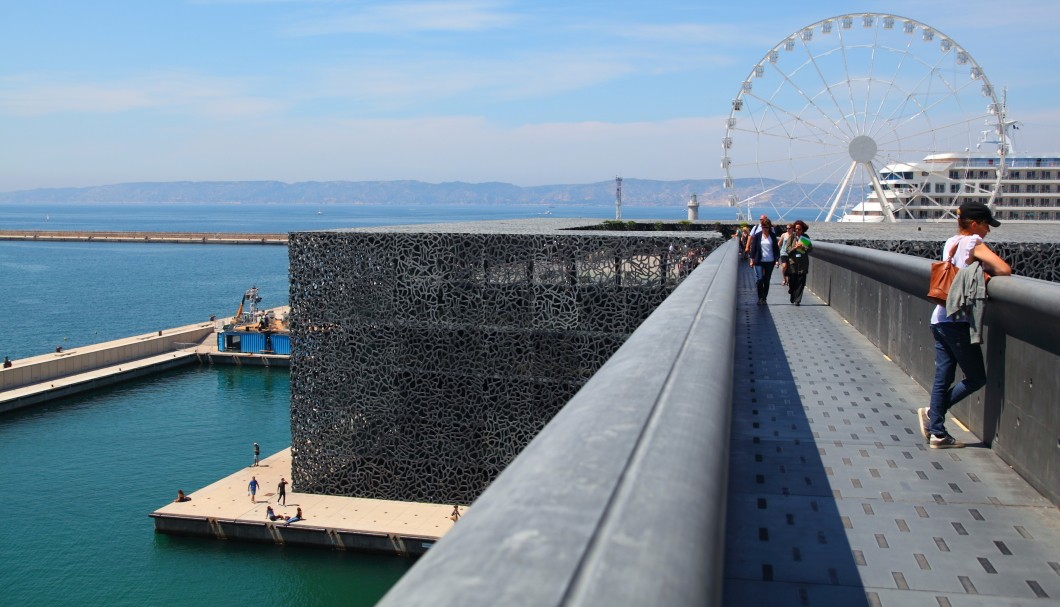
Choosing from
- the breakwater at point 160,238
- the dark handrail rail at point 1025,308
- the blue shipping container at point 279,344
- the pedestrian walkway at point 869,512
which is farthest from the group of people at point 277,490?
the breakwater at point 160,238

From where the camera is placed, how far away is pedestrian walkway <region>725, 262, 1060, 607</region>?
290cm

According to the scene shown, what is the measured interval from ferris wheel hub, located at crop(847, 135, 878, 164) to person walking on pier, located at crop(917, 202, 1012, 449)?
40.7 m

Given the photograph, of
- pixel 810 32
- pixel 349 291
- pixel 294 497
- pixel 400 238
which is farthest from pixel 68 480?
pixel 810 32

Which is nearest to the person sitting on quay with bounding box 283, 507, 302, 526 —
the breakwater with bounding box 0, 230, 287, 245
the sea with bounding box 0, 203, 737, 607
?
the sea with bounding box 0, 203, 737, 607

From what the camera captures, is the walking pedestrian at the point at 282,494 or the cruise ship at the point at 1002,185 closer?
the walking pedestrian at the point at 282,494

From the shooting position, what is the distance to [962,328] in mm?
Answer: 4895

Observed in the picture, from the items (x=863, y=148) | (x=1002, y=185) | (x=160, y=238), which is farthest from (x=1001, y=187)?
(x=160, y=238)

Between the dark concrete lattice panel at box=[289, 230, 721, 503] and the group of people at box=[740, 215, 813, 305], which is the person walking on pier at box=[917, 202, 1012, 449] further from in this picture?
the dark concrete lattice panel at box=[289, 230, 721, 503]

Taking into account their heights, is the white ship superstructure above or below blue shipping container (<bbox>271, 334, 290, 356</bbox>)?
above

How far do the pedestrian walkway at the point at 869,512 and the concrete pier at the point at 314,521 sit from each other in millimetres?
17140

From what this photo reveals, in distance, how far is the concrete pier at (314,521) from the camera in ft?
73.1

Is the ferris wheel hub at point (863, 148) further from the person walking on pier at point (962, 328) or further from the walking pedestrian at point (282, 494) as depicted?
the person walking on pier at point (962, 328)

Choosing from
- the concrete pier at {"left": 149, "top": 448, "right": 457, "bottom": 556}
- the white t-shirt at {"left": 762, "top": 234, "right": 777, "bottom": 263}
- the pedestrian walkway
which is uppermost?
the white t-shirt at {"left": 762, "top": 234, "right": 777, "bottom": 263}

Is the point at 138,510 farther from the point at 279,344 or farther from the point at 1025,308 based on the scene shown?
the point at 1025,308
